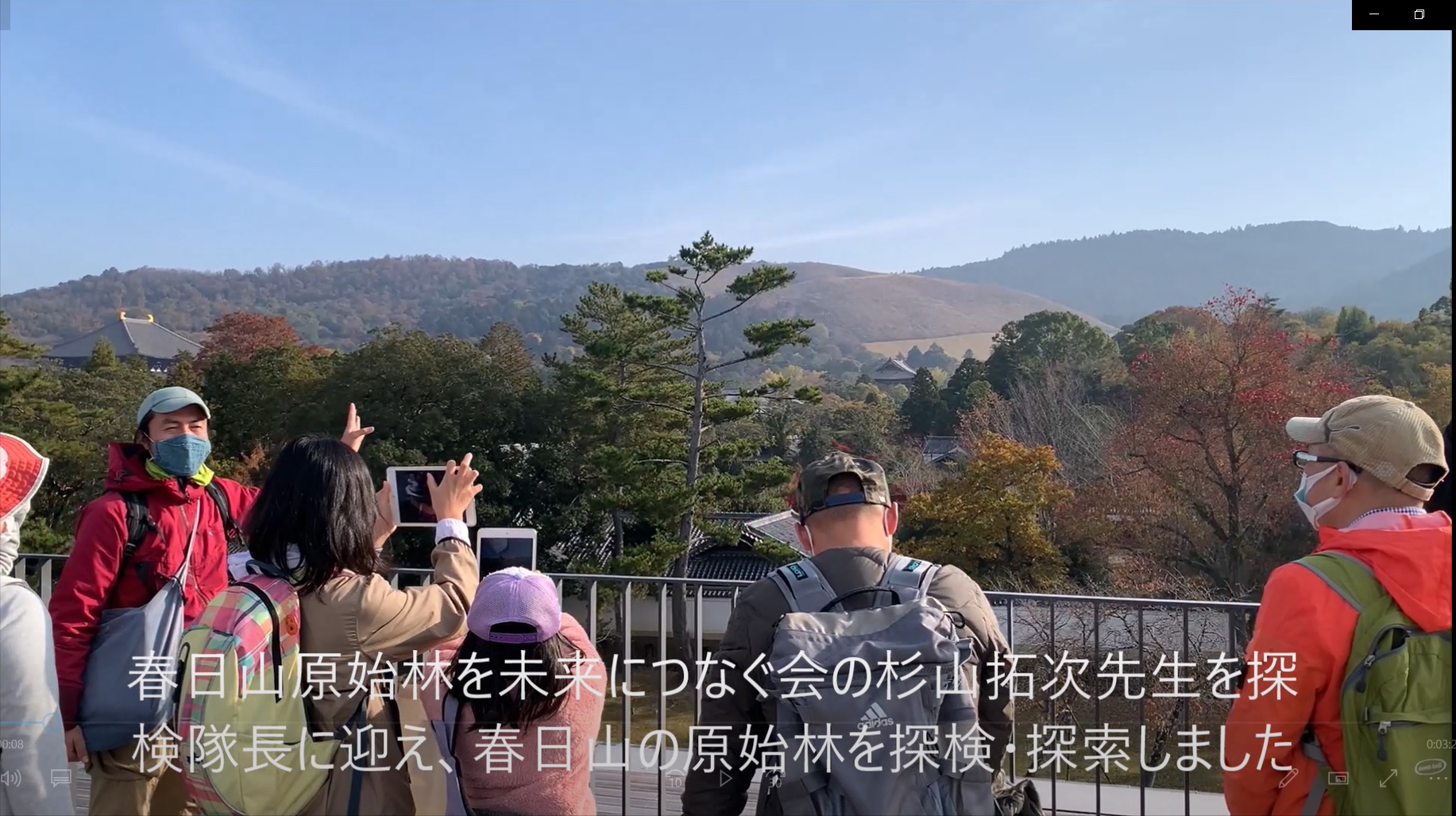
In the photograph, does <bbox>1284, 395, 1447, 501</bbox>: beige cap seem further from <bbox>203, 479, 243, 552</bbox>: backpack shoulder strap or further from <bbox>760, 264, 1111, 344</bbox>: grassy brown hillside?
<bbox>760, 264, 1111, 344</bbox>: grassy brown hillside

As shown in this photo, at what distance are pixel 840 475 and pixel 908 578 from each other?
8.0 inches

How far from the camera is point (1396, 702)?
1444 mm

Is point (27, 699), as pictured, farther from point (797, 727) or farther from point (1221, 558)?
point (1221, 558)

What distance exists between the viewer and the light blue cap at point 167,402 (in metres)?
2.13

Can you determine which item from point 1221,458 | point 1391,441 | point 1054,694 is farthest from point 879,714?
point 1221,458

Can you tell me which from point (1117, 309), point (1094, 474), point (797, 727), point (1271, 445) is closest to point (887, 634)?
point (797, 727)

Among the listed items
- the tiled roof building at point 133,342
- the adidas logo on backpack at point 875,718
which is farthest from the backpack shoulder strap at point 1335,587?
the tiled roof building at point 133,342

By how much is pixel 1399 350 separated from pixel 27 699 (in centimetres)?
2494

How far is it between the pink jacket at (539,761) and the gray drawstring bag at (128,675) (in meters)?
0.75

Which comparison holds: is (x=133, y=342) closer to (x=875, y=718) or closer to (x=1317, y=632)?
(x=875, y=718)

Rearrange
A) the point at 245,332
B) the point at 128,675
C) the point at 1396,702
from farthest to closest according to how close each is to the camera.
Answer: the point at 245,332 < the point at 128,675 < the point at 1396,702

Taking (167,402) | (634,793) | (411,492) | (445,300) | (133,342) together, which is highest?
(445,300)

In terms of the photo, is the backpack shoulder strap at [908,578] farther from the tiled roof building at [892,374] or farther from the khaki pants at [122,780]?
the tiled roof building at [892,374]

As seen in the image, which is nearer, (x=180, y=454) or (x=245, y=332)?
(x=180, y=454)
